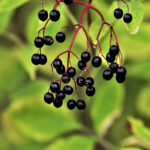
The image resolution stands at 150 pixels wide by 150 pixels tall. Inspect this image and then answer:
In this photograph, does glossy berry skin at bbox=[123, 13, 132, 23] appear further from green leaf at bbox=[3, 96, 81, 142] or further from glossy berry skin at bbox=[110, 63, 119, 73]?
green leaf at bbox=[3, 96, 81, 142]

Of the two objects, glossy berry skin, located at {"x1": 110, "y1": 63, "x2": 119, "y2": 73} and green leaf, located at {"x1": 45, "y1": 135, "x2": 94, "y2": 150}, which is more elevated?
glossy berry skin, located at {"x1": 110, "y1": 63, "x2": 119, "y2": 73}

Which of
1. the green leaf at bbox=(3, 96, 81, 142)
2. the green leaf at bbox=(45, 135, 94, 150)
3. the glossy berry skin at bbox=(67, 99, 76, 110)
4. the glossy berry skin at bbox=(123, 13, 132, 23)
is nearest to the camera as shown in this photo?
the glossy berry skin at bbox=(123, 13, 132, 23)

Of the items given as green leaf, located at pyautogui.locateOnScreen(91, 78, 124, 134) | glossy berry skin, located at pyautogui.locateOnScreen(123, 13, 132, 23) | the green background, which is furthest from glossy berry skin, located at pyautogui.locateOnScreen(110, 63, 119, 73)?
green leaf, located at pyautogui.locateOnScreen(91, 78, 124, 134)

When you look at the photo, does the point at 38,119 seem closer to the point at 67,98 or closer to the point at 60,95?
the point at 67,98

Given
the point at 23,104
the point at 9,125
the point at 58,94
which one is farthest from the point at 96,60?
the point at 9,125

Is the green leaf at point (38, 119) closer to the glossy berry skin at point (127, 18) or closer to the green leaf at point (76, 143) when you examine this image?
the green leaf at point (76, 143)

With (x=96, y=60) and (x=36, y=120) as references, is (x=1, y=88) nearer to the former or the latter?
(x=36, y=120)
